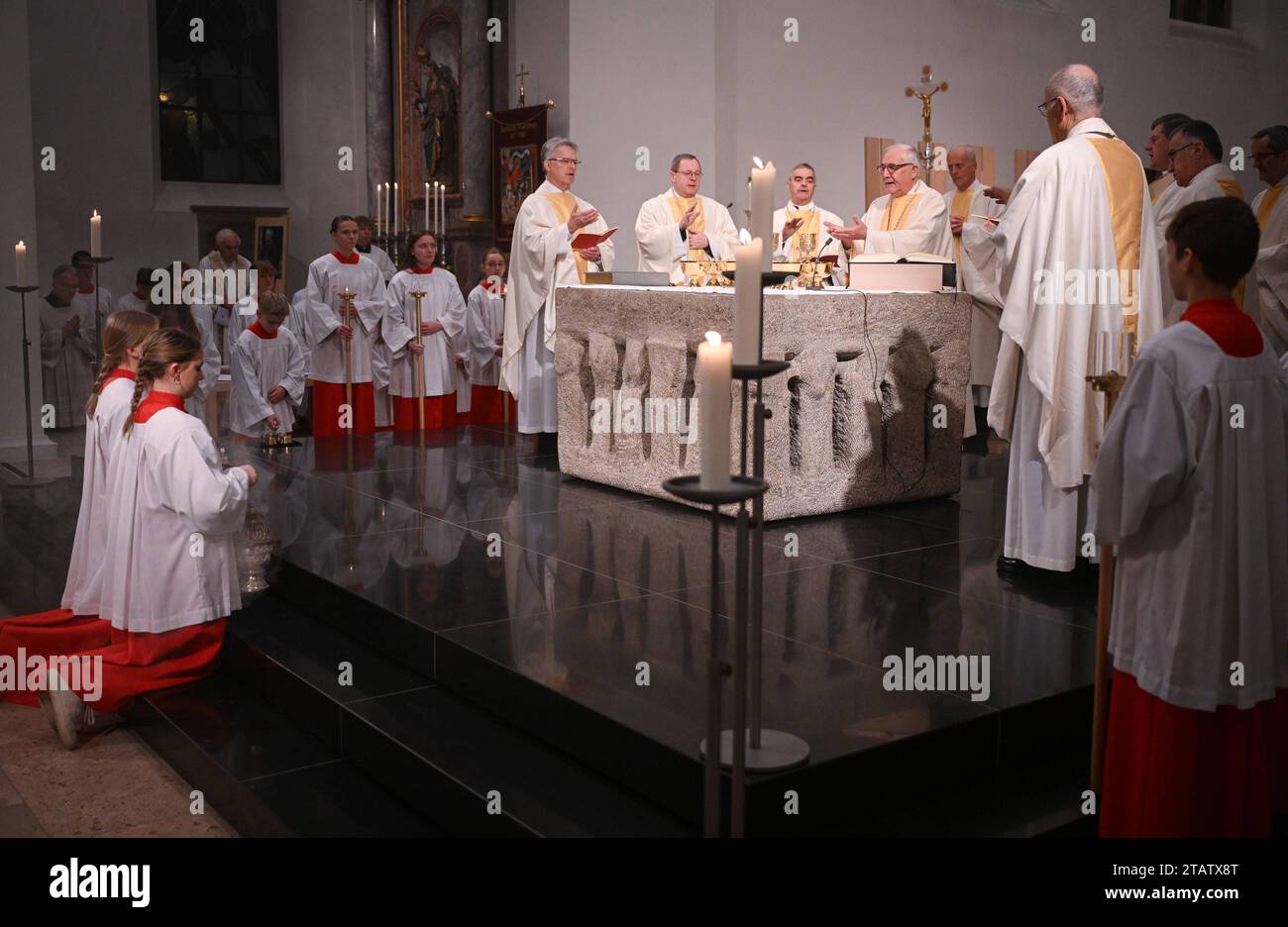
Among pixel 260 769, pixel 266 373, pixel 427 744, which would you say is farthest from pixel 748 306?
pixel 266 373

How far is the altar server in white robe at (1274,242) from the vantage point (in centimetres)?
650

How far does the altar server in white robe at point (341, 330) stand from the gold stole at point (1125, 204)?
627cm

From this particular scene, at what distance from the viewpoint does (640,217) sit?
27.8 ft

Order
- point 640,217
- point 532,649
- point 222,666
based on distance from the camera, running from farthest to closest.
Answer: point 640,217 → point 222,666 → point 532,649

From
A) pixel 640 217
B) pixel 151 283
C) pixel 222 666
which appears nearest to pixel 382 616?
pixel 222 666

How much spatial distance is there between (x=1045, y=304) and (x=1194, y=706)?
2.36 m

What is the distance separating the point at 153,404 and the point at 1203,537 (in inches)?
140

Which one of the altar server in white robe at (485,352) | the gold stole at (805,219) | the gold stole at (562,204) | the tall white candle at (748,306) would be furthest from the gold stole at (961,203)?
the tall white candle at (748,306)

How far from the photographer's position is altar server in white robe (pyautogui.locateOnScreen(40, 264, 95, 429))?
12.4 meters

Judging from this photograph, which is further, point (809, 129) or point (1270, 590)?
point (809, 129)

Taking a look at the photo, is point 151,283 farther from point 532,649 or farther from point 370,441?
point 532,649

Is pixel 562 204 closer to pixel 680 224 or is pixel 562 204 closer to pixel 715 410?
pixel 680 224

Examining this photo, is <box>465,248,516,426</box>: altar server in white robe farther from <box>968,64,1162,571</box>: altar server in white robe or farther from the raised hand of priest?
<box>968,64,1162,571</box>: altar server in white robe

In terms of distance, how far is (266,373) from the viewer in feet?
30.5
